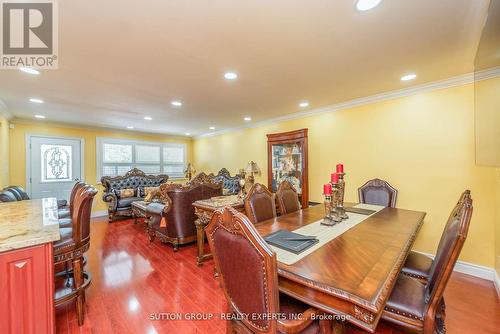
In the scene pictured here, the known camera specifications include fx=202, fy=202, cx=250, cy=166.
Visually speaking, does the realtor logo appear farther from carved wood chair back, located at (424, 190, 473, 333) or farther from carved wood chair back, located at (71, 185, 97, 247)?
carved wood chair back, located at (424, 190, 473, 333)

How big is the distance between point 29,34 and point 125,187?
15.1ft

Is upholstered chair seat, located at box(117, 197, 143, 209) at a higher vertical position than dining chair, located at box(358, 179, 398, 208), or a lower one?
lower

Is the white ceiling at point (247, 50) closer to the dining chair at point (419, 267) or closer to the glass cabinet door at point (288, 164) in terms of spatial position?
the glass cabinet door at point (288, 164)

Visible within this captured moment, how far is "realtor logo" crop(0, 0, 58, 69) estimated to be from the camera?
1460 millimetres

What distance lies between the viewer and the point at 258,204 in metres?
2.16

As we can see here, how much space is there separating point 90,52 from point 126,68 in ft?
1.20

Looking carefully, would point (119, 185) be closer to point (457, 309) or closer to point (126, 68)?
point (126, 68)

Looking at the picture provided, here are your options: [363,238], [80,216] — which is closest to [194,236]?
[80,216]

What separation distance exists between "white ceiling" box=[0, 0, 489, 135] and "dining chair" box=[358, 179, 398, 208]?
142 cm

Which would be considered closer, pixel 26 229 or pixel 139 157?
pixel 26 229

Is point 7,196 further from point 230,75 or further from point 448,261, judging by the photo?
point 448,261

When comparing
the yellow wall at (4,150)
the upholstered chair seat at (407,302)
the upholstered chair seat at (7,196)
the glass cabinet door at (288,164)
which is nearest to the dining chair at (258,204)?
the upholstered chair seat at (407,302)

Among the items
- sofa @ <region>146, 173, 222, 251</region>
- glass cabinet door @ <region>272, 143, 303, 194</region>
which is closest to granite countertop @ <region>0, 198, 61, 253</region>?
sofa @ <region>146, 173, 222, 251</region>

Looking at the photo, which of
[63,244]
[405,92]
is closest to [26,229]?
[63,244]
